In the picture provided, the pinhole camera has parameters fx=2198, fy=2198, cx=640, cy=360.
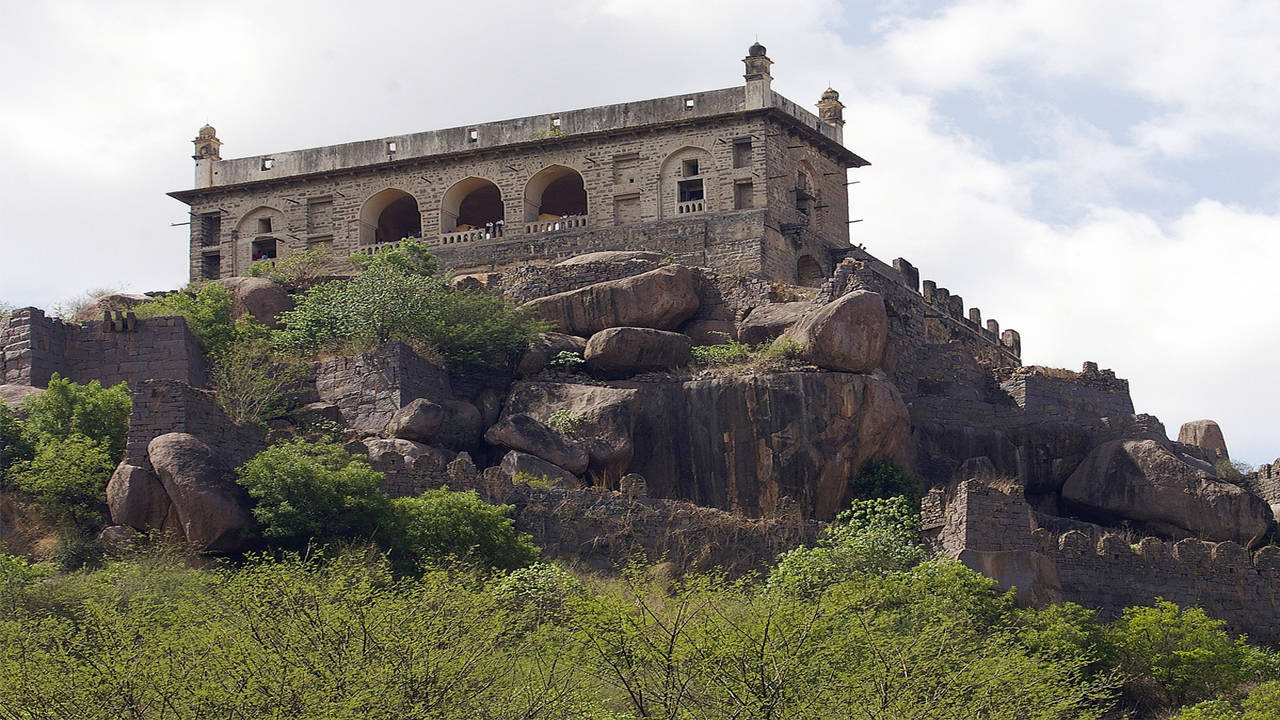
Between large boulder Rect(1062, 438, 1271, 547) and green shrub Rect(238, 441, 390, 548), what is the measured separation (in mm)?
16587

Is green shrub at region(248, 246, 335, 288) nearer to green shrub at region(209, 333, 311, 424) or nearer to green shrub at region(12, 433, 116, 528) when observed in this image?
green shrub at region(209, 333, 311, 424)

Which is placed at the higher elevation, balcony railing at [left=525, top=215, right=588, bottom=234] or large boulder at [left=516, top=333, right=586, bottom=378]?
balcony railing at [left=525, top=215, right=588, bottom=234]

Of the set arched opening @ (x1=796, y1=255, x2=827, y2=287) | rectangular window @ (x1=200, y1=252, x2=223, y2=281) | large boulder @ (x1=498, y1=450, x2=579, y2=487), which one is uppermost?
rectangular window @ (x1=200, y1=252, x2=223, y2=281)

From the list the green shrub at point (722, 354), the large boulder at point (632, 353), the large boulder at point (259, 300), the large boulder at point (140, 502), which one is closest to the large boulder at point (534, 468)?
the large boulder at point (632, 353)

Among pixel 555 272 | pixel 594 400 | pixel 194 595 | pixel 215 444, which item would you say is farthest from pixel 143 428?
pixel 555 272

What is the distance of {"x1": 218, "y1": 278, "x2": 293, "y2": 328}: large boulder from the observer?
5362cm

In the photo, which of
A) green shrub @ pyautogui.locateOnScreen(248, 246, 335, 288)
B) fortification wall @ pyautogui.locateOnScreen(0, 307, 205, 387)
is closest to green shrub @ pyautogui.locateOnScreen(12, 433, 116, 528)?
fortification wall @ pyautogui.locateOnScreen(0, 307, 205, 387)

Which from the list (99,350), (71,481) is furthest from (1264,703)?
(99,350)

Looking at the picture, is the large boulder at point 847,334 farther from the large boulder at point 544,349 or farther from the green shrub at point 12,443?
the green shrub at point 12,443

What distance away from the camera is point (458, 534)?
39.9 meters

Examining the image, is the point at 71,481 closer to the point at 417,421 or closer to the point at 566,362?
the point at 417,421

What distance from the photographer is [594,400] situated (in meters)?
47.2

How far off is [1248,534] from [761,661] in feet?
65.1

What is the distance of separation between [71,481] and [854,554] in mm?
14475
